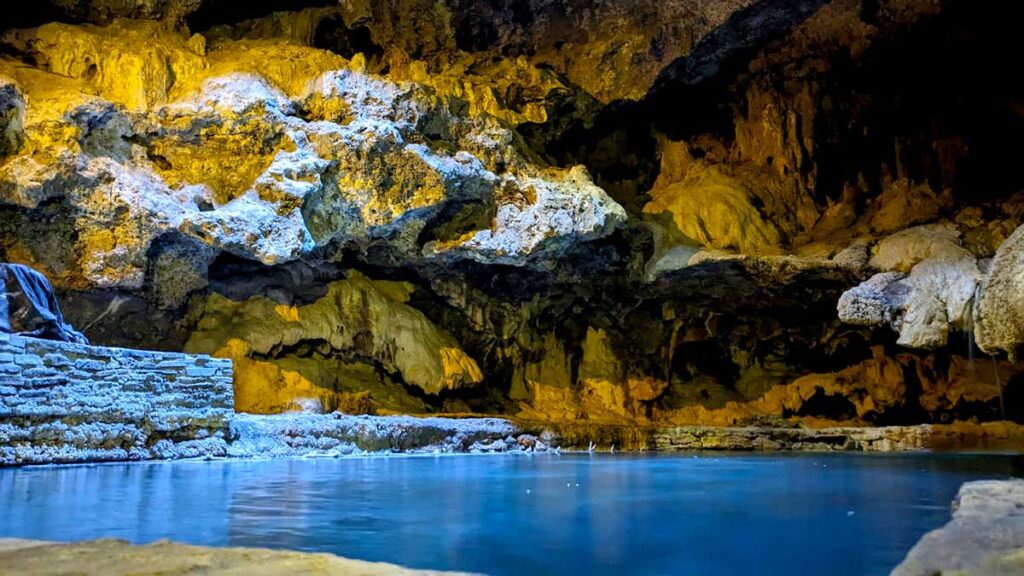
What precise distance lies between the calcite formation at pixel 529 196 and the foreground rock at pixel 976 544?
257 inches

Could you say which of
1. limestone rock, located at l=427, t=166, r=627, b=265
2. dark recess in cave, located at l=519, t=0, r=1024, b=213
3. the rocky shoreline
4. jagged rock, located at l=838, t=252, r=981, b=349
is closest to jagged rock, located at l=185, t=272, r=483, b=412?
limestone rock, located at l=427, t=166, r=627, b=265

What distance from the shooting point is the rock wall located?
7.04 meters

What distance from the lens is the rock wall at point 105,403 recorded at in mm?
7035

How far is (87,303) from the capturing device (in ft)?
38.5

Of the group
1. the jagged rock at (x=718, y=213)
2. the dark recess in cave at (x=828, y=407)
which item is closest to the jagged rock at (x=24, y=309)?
the jagged rock at (x=718, y=213)

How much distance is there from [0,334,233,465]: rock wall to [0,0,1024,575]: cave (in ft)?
0.09

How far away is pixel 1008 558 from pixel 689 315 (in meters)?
13.9

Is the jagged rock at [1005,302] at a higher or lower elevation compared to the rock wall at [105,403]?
higher

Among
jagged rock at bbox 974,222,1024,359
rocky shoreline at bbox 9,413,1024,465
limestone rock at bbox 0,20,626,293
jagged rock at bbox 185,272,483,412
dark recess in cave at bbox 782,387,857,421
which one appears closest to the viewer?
jagged rock at bbox 974,222,1024,359

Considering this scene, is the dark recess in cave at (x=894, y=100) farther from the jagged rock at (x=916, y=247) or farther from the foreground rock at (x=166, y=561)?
the foreground rock at (x=166, y=561)

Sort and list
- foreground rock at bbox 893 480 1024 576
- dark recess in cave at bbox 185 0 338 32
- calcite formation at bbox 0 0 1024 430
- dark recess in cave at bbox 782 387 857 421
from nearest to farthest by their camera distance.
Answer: foreground rock at bbox 893 480 1024 576 → calcite formation at bbox 0 0 1024 430 → dark recess in cave at bbox 185 0 338 32 → dark recess in cave at bbox 782 387 857 421

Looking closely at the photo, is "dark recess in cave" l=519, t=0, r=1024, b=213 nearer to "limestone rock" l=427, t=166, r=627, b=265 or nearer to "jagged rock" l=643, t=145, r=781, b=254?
"jagged rock" l=643, t=145, r=781, b=254

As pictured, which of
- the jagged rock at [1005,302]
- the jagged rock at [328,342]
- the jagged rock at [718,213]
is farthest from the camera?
the jagged rock at [718,213]

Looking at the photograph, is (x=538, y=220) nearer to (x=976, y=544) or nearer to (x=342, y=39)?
(x=342, y=39)
